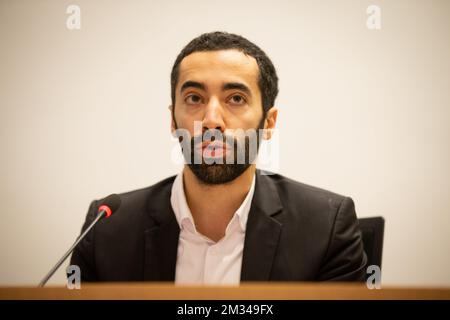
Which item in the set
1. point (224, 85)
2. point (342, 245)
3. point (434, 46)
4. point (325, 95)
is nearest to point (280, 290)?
point (342, 245)

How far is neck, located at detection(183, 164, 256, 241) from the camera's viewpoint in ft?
4.85

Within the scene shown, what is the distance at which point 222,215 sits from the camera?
4.88 ft

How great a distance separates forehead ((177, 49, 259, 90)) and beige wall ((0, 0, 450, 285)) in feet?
1.59

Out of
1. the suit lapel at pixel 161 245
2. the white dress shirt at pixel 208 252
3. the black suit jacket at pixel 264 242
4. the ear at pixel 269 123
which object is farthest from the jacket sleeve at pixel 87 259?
the ear at pixel 269 123

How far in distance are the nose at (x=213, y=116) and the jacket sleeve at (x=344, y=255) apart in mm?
578

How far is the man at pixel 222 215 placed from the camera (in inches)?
52.6

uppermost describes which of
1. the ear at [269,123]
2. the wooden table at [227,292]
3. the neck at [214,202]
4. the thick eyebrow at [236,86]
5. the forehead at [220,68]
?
the forehead at [220,68]

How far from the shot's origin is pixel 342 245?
136cm

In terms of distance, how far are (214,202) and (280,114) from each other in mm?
707

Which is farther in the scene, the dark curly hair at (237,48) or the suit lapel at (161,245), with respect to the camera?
the dark curly hair at (237,48)

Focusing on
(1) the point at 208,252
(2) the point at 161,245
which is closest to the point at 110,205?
(2) the point at 161,245

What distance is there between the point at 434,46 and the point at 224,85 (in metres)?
1.33

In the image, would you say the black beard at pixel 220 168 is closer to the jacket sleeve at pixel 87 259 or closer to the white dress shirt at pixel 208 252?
the white dress shirt at pixel 208 252
